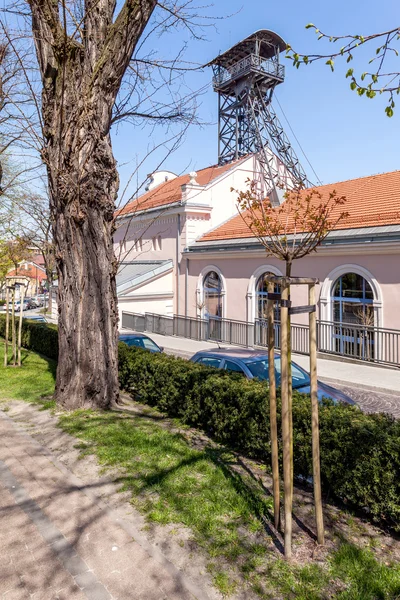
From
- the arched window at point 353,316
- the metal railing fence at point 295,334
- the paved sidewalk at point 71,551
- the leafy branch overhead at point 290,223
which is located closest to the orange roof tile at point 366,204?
the leafy branch overhead at point 290,223

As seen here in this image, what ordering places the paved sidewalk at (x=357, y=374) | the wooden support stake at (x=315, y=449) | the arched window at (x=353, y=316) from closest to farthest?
the wooden support stake at (x=315, y=449) < the paved sidewalk at (x=357, y=374) < the arched window at (x=353, y=316)

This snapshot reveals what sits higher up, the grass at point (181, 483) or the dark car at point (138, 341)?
the dark car at point (138, 341)

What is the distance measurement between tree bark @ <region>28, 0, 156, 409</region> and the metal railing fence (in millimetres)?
9407

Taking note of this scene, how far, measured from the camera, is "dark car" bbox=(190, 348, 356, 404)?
745 cm

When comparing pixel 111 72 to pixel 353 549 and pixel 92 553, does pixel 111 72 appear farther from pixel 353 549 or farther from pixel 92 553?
pixel 353 549

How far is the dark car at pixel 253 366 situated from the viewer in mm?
7453

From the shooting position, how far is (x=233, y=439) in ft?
20.1

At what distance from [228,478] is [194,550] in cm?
137

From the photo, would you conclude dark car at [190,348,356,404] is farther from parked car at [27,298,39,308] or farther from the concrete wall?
parked car at [27,298,39,308]

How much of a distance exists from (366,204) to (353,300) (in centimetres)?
447

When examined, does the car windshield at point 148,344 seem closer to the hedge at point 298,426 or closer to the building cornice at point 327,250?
the hedge at point 298,426

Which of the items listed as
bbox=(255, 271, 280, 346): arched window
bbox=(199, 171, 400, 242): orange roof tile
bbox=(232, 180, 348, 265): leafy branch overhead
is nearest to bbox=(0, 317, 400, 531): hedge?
bbox=(232, 180, 348, 265): leafy branch overhead

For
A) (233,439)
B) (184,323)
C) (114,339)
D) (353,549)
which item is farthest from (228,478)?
(184,323)

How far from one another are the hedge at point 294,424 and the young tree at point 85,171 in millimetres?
982
